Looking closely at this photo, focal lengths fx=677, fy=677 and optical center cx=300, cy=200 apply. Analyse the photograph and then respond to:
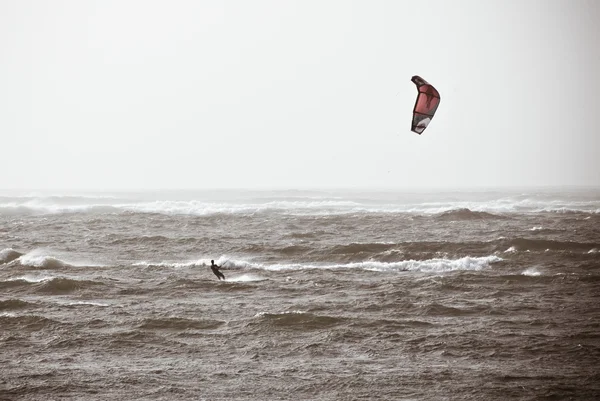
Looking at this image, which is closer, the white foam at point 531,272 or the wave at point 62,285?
the wave at point 62,285

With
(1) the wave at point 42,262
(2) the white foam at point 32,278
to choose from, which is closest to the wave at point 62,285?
(2) the white foam at point 32,278

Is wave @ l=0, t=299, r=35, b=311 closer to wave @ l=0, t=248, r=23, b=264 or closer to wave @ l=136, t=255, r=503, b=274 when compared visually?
wave @ l=136, t=255, r=503, b=274

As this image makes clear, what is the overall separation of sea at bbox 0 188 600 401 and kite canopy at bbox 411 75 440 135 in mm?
4395

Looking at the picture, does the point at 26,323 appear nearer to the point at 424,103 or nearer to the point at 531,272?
the point at 424,103

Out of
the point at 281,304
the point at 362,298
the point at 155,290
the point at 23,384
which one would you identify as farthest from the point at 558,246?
the point at 23,384

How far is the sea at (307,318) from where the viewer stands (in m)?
10.6

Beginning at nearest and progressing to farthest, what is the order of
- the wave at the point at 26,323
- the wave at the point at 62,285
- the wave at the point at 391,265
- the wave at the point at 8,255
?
the wave at the point at 26,323
the wave at the point at 62,285
the wave at the point at 391,265
the wave at the point at 8,255

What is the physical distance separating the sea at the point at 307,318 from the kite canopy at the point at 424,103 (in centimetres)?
439

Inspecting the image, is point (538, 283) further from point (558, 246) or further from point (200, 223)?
point (200, 223)

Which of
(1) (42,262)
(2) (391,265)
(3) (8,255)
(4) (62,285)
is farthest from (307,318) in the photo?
(3) (8,255)

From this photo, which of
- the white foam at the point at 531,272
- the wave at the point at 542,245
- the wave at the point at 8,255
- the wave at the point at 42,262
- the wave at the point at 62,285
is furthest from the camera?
the wave at the point at 8,255

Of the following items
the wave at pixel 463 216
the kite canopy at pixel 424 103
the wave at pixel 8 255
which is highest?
the kite canopy at pixel 424 103

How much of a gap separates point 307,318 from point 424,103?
743cm

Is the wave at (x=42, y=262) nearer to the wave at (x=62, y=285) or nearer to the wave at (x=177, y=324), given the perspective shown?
the wave at (x=62, y=285)
